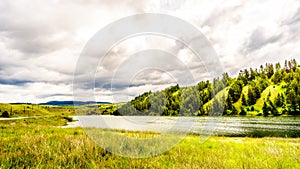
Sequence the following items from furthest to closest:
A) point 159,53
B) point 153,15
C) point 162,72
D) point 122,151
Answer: point 162,72, point 159,53, point 153,15, point 122,151

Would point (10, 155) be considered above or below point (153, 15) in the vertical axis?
below

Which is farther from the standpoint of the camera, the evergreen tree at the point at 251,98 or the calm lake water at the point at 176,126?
the evergreen tree at the point at 251,98

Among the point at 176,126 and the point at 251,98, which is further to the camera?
the point at 251,98

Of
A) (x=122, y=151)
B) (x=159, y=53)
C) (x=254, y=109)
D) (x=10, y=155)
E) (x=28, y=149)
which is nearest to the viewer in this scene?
(x=10, y=155)

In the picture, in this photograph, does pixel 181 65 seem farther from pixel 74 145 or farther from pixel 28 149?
pixel 28 149

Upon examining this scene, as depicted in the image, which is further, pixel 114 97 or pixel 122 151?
pixel 114 97

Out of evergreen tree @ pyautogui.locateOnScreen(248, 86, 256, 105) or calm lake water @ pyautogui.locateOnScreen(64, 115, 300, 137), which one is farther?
evergreen tree @ pyautogui.locateOnScreen(248, 86, 256, 105)

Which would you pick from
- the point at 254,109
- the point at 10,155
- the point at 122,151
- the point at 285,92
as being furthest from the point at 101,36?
the point at 285,92

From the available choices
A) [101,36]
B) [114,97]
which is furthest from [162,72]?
[101,36]

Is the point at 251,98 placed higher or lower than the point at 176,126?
higher

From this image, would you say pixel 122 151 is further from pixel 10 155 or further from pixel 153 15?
pixel 153 15
